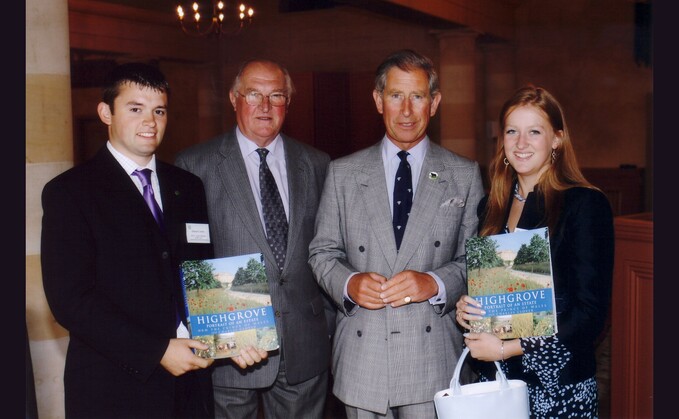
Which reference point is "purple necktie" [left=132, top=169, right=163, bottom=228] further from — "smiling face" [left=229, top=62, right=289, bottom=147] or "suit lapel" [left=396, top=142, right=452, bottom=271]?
"suit lapel" [left=396, top=142, right=452, bottom=271]

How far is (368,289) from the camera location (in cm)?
247

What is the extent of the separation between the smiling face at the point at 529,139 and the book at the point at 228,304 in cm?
89

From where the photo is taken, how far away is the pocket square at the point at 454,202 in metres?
2.61

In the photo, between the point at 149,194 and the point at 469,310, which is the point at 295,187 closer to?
the point at 149,194

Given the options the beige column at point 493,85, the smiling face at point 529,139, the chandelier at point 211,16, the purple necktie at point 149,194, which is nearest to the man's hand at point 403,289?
the smiling face at point 529,139

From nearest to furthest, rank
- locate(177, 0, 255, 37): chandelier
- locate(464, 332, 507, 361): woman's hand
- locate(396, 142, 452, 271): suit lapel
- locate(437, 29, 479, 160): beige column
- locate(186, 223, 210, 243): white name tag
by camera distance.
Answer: locate(464, 332, 507, 361): woman's hand, locate(186, 223, 210, 243): white name tag, locate(396, 142, 452, 271): suit lapel, locate(177, 0, 255, 37): chandelier, locate(437, 29, 479, 160): beige column

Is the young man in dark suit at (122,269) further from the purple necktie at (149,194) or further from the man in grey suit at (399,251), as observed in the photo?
the man in grey suit at (399,251)

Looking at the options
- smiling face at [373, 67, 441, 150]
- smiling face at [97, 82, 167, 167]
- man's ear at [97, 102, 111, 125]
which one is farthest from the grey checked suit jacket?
man's ear at [97, 102, 111, 125]

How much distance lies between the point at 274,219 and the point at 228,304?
615 mm

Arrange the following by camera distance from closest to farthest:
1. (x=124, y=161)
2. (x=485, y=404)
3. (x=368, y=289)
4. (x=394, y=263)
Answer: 1. (x=485, y=404)
2. (x=124, y=161)
3. (x=368, y=289)
4. (x=394, y=263)

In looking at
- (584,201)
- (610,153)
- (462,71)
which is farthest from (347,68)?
(584,201)

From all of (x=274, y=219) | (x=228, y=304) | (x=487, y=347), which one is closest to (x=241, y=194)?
(x=274, y=219)

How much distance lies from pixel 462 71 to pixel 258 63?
864 centimetres

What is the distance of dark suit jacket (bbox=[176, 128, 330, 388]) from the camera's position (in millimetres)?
2834
